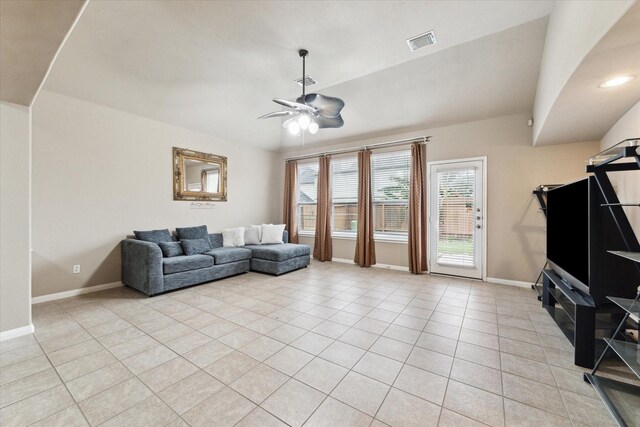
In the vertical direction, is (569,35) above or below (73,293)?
above

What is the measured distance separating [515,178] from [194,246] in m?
5.46

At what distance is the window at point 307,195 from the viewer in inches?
256

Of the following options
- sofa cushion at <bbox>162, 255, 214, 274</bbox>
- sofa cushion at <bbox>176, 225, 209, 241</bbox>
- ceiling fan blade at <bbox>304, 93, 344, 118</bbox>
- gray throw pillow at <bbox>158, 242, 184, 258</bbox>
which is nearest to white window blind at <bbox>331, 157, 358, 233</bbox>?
ceiling fan blade at <bbox>304, 93, 344, 118</bbox>

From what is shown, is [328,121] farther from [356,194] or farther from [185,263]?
[185,263]

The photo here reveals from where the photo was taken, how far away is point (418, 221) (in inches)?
189

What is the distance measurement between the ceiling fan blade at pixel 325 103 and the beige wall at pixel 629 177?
2779 millimetres

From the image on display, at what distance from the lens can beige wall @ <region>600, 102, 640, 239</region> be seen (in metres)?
2.35

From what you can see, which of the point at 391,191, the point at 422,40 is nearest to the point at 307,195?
the point at 391,191

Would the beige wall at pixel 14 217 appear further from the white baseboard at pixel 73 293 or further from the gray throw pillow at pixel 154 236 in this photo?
the gray throw pillow at pixel 154 236

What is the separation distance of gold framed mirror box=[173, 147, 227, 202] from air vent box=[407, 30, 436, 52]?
4.18m

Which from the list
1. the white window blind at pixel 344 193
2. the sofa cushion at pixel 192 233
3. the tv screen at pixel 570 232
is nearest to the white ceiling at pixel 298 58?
the white window blind at pixel 344 193

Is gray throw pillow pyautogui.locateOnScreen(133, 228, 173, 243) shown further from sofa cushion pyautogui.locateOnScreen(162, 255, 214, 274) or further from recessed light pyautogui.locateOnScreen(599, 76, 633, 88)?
recessed light pyautogui.locateOnScreen(599, 76, 633, 88)

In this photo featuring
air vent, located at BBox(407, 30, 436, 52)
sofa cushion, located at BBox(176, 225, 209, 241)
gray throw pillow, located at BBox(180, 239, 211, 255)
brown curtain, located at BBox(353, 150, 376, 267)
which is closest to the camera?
air vent, located at BBox(407, 30, 436, 52)

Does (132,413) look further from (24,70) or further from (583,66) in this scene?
(583,66)
